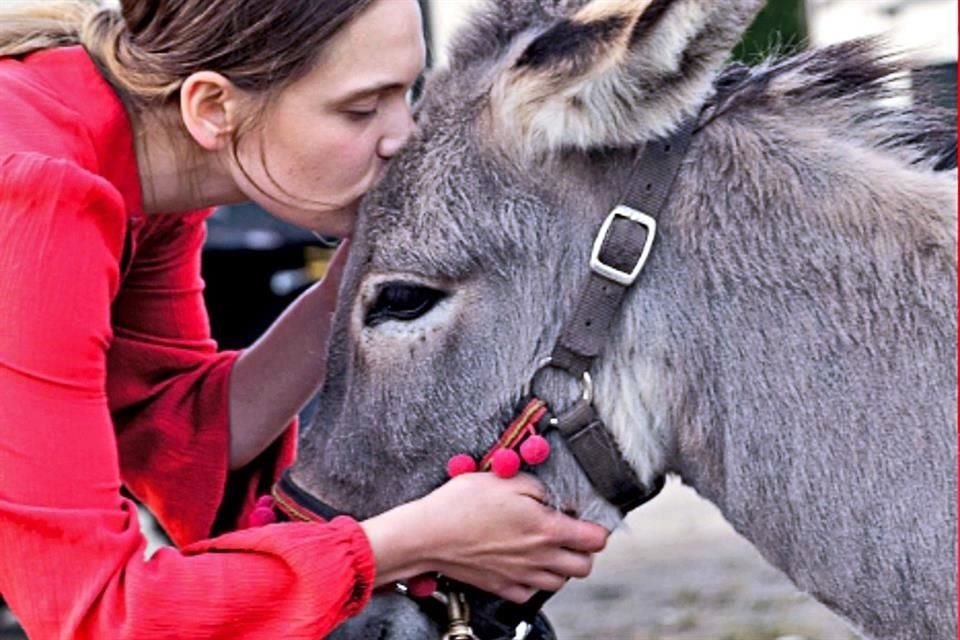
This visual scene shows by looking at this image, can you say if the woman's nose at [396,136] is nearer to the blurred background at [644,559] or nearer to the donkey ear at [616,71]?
the donkey ear at [616,71]

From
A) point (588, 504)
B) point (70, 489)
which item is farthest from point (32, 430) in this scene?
point (588, 504)

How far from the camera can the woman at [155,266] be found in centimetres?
247

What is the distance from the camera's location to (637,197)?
257cm

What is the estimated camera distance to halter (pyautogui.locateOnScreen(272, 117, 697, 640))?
8.43 feet

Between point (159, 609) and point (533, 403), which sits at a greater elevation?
point (533, 403)

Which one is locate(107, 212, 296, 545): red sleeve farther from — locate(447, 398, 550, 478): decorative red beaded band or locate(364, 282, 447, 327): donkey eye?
locate(447, 398, 550, 478): decorative red beaded band

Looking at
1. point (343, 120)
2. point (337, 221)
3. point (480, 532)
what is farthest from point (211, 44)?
point (480, 532)

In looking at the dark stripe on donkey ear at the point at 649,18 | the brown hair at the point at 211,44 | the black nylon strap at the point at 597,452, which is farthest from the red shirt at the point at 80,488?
the dark stripe on donkey ear at the point at 649,18

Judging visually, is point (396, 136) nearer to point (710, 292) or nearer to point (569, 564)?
point (710, 292)

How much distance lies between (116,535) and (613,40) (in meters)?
1.03

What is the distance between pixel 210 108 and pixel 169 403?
2.62 feet

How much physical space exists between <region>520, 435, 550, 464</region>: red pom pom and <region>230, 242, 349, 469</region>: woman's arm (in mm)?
791

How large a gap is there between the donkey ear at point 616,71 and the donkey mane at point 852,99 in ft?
0.38

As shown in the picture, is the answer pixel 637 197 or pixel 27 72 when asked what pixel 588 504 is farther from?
pixel 27 72
